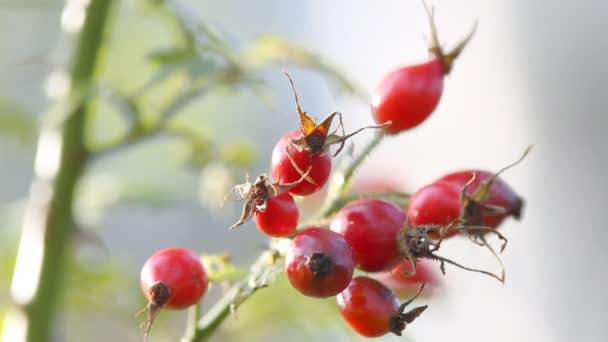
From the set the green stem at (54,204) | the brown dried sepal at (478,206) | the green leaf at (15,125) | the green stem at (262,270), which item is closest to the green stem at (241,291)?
the green stem at (262,270)

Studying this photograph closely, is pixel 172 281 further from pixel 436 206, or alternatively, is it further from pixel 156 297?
pixel 436 206

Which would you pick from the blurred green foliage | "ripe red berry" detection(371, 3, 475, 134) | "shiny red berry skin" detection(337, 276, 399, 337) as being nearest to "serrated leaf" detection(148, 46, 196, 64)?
the blurred green foliage

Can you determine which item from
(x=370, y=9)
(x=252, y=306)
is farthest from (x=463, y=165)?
(x=370, y=9)

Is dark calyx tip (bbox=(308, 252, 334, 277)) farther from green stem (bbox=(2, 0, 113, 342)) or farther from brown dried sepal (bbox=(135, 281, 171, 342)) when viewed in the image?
green stem (bbox=(2, 0, 113, 342))

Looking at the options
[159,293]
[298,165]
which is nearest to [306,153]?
[298,165]

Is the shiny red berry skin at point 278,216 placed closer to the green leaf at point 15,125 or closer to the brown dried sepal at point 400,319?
the brown dried sepal at point 400,319
